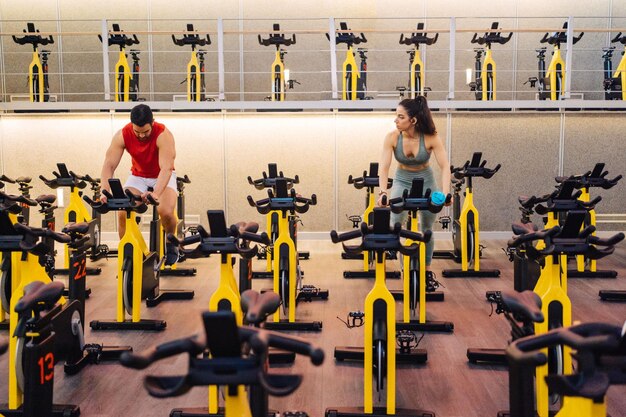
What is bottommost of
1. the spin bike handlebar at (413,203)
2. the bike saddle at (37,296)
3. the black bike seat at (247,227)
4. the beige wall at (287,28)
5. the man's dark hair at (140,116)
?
the bike saddle at (37,296)

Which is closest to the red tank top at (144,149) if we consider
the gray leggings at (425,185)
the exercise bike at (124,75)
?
the gray leggings at (425,185)

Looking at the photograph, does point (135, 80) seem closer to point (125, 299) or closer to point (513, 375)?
point (125, 299)

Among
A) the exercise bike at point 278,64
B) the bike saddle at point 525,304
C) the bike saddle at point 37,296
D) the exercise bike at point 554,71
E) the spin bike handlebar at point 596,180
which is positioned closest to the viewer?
the bike saddle at point 525,304

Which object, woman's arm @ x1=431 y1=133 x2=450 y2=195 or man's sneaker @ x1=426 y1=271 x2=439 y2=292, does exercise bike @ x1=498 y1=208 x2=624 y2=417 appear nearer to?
woman's arm @ x1=431 y1=133 x2=450 y2=195

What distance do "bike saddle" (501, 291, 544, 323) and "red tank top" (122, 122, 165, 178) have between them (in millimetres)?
3670

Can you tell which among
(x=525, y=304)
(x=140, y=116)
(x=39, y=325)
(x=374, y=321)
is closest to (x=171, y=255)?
(x=140, y=116)

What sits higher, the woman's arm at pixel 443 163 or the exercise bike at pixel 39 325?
the woman's arm at pixel 443 163

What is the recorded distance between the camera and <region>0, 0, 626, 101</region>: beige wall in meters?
10.6

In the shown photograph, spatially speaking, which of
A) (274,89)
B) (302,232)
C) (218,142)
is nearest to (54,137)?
(218,142)

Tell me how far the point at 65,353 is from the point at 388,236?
1974mm

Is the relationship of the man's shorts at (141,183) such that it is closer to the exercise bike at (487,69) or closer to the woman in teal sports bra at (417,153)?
the woman in teal sports bra at (417,153)

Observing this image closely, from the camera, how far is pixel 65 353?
3574 mm

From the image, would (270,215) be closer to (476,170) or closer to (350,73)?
(476,170)

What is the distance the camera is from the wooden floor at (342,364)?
324cm
